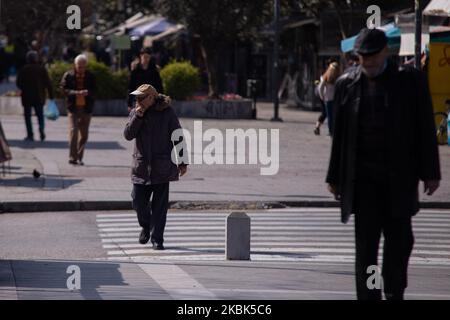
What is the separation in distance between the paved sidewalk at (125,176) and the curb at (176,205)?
0.24ft

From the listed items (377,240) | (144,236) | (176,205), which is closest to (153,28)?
(176,205)

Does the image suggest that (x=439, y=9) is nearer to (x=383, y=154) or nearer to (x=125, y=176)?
(x=125, y=176)

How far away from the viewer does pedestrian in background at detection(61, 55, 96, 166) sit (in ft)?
A: 70.6

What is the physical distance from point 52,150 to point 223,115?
10839 millimetres

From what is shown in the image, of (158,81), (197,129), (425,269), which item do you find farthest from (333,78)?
(425,269)

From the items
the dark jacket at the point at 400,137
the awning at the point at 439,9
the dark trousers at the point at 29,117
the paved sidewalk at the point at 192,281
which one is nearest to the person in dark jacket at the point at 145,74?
the awning at the point at 439,9

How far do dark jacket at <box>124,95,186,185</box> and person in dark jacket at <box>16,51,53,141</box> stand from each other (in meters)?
13.2

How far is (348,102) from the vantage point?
7984 mm

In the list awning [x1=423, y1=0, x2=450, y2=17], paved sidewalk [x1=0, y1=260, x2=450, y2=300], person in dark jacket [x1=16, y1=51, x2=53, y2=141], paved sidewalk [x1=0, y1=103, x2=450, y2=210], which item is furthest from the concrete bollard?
person in dark jacket [x1=16, y1=51, x2=53, y2=141]

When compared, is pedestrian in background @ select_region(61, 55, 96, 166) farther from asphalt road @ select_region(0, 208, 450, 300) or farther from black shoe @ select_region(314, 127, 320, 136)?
black shoe @ select_region(314, 127, 320, 136)

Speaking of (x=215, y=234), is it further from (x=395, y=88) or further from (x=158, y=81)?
(x=395, y=88)

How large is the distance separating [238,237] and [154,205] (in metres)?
1.28

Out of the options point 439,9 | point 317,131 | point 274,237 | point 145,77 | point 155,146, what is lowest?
point 317,131

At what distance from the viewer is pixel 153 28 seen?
5050cm
